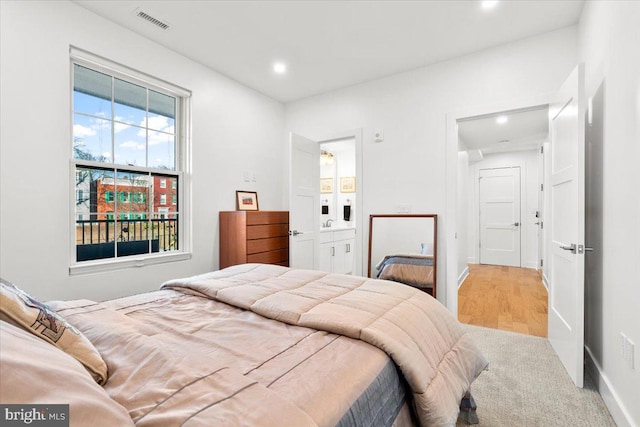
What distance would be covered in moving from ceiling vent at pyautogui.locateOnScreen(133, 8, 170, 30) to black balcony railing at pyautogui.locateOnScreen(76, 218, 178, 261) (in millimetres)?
1781

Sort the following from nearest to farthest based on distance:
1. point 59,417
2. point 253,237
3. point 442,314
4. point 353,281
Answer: point 59,417, point 442,314, point 353,281, point 253,237

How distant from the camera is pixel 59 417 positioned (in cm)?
55

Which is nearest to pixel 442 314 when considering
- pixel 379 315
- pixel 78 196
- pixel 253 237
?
pixel 379 315

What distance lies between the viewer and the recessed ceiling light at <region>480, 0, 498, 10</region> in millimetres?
2447

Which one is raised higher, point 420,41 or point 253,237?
point 420,41

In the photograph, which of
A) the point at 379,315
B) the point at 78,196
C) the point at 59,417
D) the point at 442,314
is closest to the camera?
the point at 59,417

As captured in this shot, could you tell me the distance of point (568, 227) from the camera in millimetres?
2191

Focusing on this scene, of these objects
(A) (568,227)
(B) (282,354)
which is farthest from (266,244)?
(A) (568,227)

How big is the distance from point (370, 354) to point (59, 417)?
0.82 m

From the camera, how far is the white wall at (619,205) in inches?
58.6

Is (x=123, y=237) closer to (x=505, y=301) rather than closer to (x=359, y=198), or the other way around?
(x=359, y=198)

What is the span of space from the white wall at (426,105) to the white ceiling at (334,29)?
0.14 metres

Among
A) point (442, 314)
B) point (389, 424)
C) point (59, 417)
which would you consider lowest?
point (389, 424)

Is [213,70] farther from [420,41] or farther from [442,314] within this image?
[442,314]
